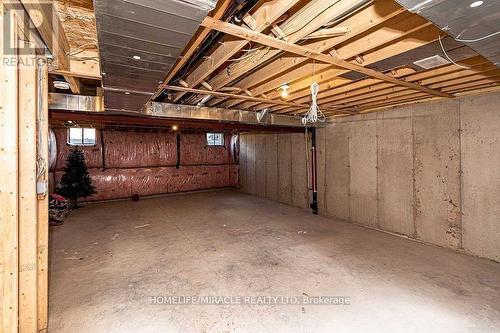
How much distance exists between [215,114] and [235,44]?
7.25 feet

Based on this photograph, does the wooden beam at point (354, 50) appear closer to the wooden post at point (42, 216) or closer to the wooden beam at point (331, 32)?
the wooden beam at point (331, 32)

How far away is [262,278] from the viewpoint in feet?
8.65

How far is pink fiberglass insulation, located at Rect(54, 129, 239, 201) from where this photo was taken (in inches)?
282

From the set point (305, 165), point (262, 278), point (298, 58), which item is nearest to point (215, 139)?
point (305, 165)

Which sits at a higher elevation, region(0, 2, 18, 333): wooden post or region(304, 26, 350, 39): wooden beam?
region(304, 26, 350, 39): wooden beam

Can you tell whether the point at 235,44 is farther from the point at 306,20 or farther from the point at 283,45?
the point at 306,20

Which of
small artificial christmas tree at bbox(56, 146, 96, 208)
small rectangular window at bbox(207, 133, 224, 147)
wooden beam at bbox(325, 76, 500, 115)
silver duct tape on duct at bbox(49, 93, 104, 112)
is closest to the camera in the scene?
wooden beam at bbox(325, 76, 500, 115)

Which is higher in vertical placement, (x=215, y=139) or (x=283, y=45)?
(x=215, y=139)

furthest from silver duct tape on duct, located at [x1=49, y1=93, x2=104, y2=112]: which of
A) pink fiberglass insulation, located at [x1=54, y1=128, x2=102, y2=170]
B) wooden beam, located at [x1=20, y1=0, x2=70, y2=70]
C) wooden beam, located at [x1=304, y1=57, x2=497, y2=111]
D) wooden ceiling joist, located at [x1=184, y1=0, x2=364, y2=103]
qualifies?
pink fiberglass insulation, located at [x1=54, y1=128, x2=102, y2=170]

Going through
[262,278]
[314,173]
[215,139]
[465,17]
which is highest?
[215,139]

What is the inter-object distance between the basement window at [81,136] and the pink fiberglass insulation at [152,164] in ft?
0.48

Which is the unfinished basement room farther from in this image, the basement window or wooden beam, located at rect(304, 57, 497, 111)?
the basement window

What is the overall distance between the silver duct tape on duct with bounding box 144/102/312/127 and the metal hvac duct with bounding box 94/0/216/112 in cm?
141

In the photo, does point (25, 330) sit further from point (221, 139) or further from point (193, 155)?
point (221, 139)
